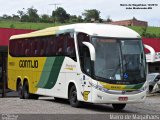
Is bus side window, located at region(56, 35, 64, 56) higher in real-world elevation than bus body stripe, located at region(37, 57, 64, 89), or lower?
higher

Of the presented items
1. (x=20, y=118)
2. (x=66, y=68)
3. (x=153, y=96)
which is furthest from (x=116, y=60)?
(x=153, y=96)

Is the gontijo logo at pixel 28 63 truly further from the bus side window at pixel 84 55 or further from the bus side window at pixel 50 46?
the bus side window at pixel 84 55

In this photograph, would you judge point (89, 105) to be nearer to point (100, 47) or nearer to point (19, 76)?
point (100, 47)

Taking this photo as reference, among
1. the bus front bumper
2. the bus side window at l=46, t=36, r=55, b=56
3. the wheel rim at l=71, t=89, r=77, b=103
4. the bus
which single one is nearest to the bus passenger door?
the bus

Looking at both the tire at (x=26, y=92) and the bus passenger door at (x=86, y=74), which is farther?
the tire at (x=26, y=92)

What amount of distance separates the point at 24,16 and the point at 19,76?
57006 mm

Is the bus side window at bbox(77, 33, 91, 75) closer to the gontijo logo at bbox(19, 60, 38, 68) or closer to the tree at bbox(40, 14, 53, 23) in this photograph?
the gontijo logo at bbox(19, 60, 38, 68)

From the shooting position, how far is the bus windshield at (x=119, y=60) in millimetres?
18188

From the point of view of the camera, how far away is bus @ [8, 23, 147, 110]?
59.4 ft

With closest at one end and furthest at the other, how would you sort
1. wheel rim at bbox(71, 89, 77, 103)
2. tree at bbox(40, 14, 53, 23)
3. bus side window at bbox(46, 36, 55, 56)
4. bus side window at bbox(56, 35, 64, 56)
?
wheel rim at bbox(71, 89, 77, 103) < bus side window at bbox(56, 35, 64, 56) < bus side window at bbox(46, 36, 55, 56) < tree at bbox(40, 14, 53, 23)

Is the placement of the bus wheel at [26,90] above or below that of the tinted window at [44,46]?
below

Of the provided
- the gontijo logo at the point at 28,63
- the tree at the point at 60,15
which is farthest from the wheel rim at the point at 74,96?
the tree at the point at 60,15

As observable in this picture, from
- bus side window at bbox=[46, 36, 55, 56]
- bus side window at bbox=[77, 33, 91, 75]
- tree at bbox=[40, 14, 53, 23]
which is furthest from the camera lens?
tree at bbox=[40, 14, 53, 23]

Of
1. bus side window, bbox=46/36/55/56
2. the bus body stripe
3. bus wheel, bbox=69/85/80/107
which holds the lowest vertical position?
bus wheel, bbox=69/85/80/107
